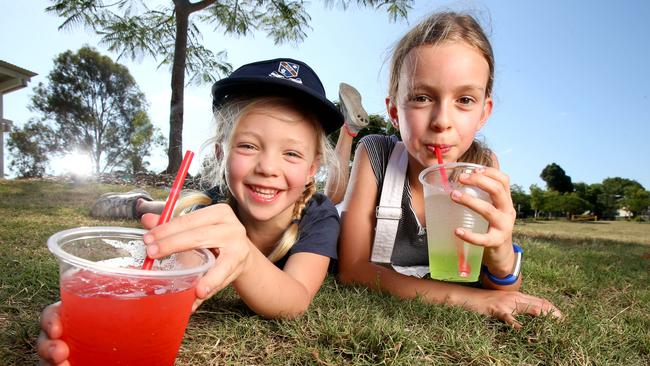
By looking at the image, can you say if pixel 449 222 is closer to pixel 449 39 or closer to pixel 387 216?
pixel 387 216

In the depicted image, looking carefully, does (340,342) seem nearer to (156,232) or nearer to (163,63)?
(156,232)

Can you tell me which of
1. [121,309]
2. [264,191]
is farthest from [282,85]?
[121,309]

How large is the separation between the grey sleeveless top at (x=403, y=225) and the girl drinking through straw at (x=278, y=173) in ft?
1.00

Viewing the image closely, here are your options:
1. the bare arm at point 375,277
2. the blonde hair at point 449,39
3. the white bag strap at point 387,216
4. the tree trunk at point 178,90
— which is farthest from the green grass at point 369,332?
the tree trunk at point 178,90

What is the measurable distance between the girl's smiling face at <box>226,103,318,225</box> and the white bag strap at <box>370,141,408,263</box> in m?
0.57

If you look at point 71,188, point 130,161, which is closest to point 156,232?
point 71,188

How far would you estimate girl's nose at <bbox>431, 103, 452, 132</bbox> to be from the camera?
6.88 feet

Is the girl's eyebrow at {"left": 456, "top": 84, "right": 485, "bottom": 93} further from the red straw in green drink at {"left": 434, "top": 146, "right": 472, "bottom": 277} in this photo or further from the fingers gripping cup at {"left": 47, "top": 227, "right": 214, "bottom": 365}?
the fingers gripping cup at {"left": 47, "top": 227, "right": 214, "bottom": 365}

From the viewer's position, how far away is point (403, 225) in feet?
8.82

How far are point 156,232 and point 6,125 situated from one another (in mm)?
17091

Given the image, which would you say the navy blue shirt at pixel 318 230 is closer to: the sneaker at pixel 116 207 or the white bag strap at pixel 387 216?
the white bag strap at pixel 387 216

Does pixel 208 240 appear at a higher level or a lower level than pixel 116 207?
higher

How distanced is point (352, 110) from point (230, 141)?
9.63ft

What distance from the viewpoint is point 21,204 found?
6.28 m
